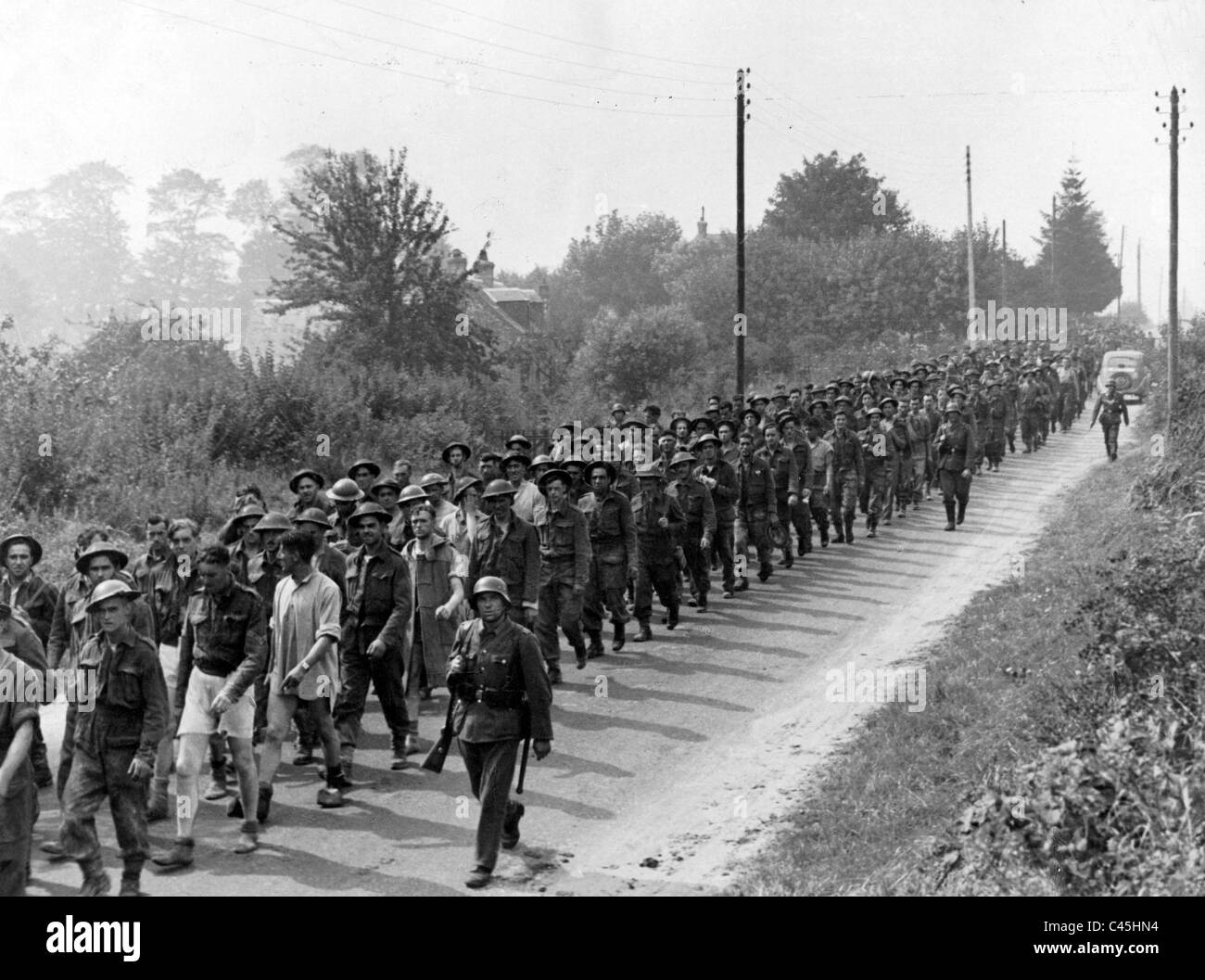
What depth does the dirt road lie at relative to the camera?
782cm

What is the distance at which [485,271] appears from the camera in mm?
47938

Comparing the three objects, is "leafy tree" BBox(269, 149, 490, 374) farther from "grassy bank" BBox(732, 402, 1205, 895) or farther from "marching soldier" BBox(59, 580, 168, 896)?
"marching soldier" BBox(59, 580, 168, 896)

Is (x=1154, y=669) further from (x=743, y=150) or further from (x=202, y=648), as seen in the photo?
(x=743, y=150)

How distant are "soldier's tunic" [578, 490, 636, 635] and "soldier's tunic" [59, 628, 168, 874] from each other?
21.2 ft

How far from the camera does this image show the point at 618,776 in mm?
9727

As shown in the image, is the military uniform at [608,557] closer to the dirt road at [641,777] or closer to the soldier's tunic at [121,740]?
the dirt road at [641,777]

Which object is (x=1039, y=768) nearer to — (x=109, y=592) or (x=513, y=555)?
(x=513, y=555)

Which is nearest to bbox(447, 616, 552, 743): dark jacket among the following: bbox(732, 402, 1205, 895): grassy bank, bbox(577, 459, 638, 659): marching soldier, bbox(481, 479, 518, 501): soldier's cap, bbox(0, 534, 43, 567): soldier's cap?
bbox(732, 402, 1205, 895): grassy bank

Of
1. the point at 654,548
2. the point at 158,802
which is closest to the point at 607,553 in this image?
the point at 654,548

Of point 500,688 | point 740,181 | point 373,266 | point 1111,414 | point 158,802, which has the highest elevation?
point 740,181

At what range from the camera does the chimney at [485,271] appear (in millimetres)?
29016

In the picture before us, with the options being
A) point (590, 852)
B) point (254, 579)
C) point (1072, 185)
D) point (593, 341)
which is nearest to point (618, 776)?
point (590, 852)

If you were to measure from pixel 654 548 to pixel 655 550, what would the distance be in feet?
0.08

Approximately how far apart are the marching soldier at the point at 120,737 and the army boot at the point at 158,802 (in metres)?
1.30
